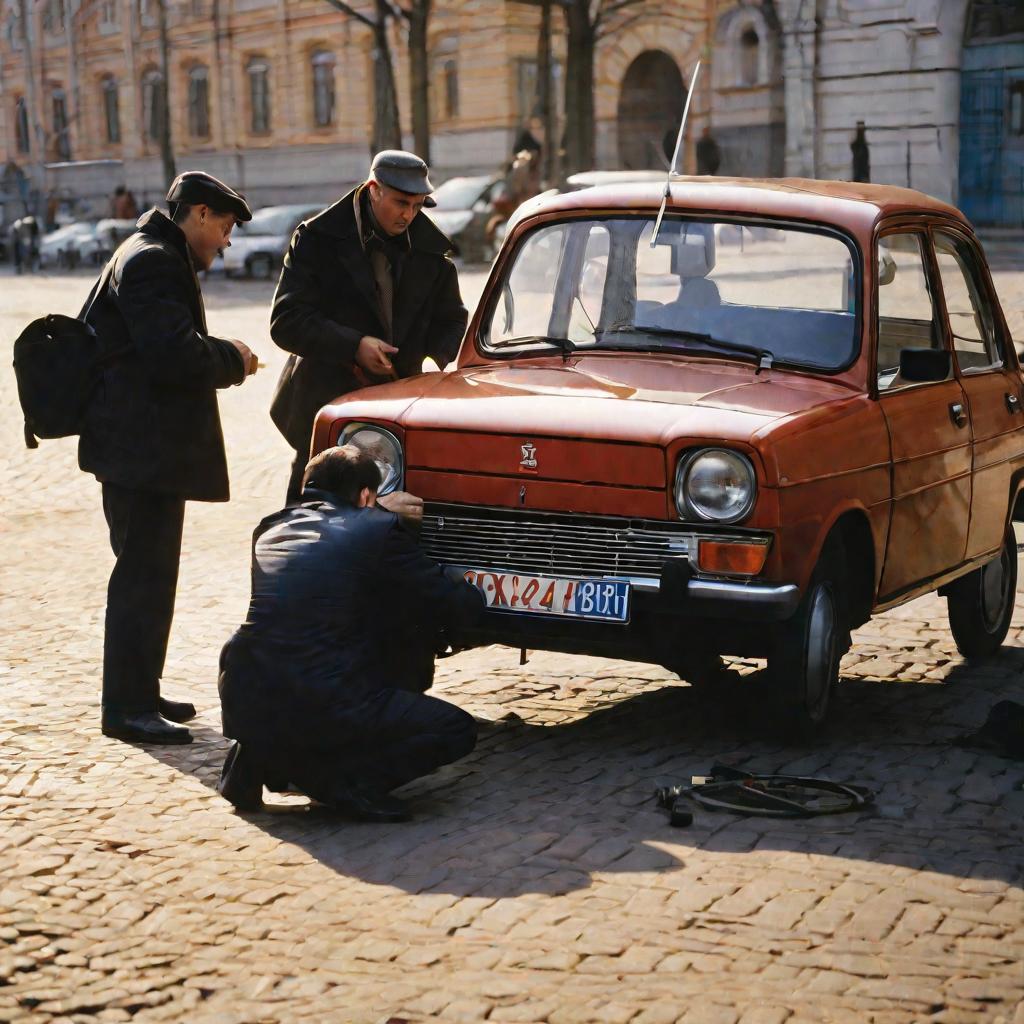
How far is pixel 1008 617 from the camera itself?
8.48 meters

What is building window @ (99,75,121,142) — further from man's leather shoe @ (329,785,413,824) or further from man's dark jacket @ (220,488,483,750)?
man's leather shoe @ (329,785,413,824)

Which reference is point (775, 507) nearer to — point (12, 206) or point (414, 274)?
point (414, 274)

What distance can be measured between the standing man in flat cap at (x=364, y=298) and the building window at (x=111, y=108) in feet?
201

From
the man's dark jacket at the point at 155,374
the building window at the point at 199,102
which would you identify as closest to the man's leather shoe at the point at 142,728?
the man's dark jacket at the point at 155,374

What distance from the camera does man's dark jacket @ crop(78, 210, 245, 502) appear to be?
21.5 feet

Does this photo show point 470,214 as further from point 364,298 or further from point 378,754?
point 378,754

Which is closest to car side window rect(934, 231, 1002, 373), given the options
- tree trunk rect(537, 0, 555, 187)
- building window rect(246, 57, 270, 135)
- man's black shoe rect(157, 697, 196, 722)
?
man's black shoe rect(157, 697, 196, 722)

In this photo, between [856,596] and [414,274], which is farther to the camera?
[414,274]

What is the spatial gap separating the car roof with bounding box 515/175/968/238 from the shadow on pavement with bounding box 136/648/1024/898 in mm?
1791

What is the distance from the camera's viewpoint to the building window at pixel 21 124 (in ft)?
233

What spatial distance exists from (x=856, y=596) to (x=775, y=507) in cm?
102

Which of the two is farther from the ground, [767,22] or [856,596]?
[767,22]

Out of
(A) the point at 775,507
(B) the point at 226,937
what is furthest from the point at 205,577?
(B) the point at 226,937

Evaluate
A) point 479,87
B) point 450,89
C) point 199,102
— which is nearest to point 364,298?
point 479,87
